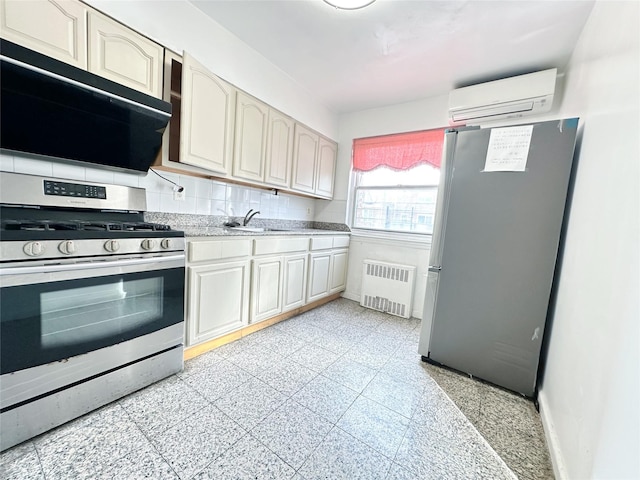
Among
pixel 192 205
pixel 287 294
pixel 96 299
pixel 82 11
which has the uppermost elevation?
pixel 82 11

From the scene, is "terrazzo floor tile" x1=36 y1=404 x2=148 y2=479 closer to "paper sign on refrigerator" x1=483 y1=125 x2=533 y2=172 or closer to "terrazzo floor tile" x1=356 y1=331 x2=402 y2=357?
"terrazzo floor tile" x1=356 y1=331 x2=402 y2=357

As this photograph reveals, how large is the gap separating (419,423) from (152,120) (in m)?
2.34

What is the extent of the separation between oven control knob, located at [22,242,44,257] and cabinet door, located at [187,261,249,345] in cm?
71

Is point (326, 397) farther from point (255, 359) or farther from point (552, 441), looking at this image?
point (552, 441)

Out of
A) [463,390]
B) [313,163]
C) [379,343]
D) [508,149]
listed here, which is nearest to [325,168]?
[313,163]

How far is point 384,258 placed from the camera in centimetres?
323

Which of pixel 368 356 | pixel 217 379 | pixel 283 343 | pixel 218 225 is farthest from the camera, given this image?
pixel 218 225

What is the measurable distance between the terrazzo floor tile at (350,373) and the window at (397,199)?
180 centimetres

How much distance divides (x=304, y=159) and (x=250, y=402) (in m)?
2.42

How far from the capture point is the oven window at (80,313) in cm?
109

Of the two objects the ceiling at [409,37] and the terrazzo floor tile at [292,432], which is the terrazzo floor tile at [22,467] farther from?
the ceiling at [409,37]

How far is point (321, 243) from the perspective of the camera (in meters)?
2.94

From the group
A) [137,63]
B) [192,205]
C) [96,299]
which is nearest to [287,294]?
[192,205]

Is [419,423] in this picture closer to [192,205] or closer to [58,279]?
[58,279]
